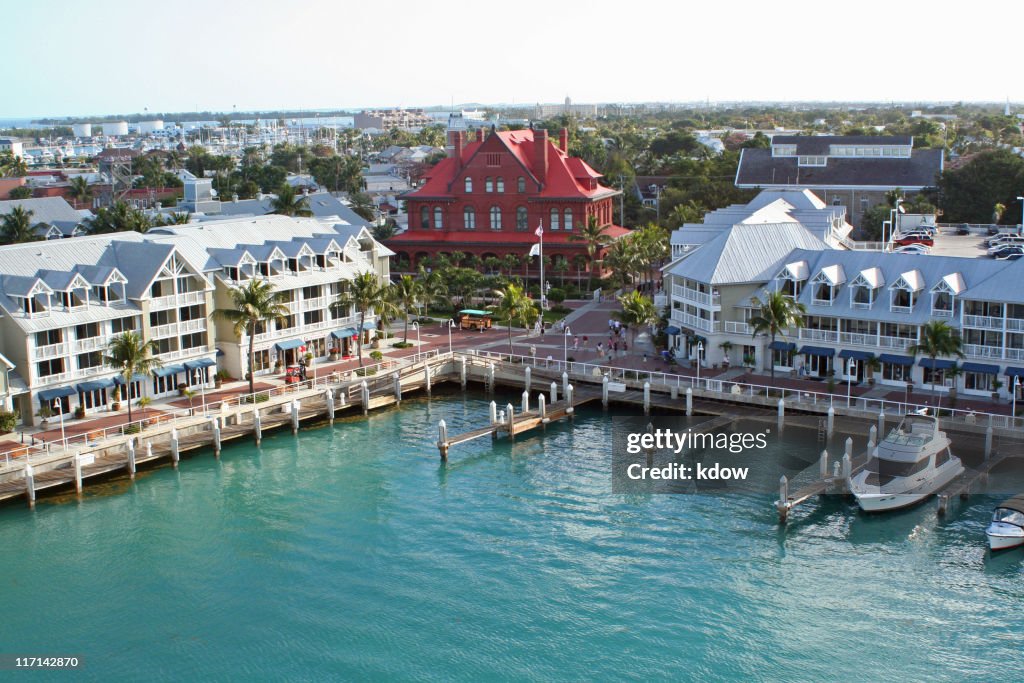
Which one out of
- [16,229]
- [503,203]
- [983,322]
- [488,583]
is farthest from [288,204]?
[488,583]

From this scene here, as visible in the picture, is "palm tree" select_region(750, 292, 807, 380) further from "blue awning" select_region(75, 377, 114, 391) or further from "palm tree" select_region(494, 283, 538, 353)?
"blue awning" select_region(75, 377, 114, 391)

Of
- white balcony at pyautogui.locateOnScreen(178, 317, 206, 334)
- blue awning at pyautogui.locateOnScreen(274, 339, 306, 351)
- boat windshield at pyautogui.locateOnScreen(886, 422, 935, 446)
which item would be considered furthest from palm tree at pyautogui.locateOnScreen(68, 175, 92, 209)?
boat windshield at pyautogui.locateOnScreen(886, 422, 935, 446)

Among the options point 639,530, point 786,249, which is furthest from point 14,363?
point 786,249

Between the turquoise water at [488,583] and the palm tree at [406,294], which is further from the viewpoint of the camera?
the palm tree at [406,294]

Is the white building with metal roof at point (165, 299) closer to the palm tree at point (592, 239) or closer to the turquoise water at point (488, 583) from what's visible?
the turquoise water at point (488, 583)

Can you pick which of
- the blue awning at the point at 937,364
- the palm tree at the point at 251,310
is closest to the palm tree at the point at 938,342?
the blue awning at the point at 937,364

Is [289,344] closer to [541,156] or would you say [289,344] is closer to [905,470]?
[905,470]
